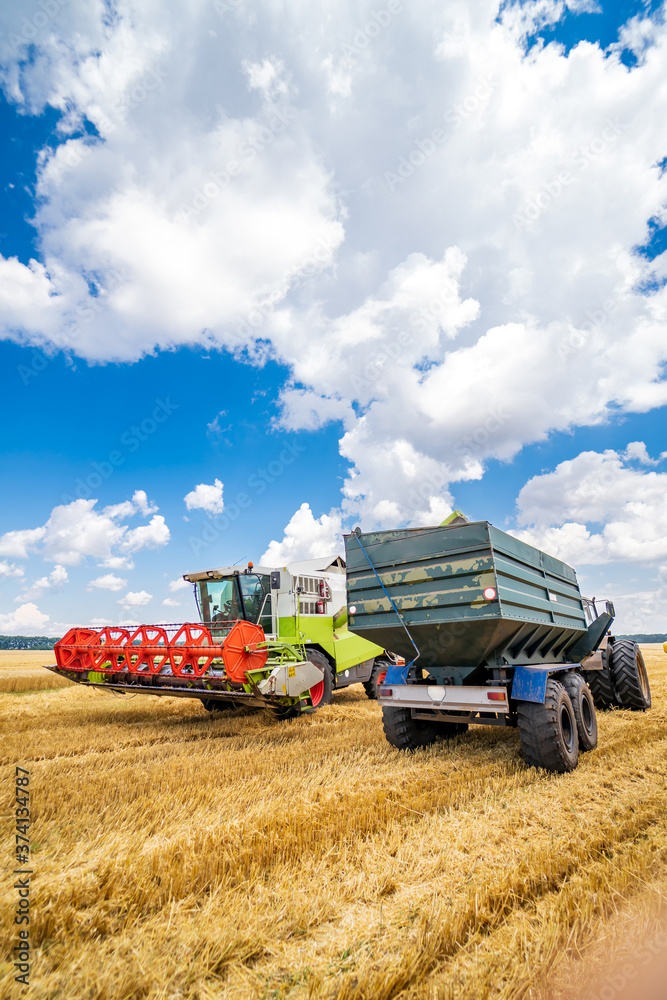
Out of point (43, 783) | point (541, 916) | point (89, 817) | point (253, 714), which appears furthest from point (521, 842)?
point (253, 714)

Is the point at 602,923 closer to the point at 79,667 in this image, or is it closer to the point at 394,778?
the point at 394,778

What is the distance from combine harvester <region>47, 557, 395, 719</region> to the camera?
6.38 m

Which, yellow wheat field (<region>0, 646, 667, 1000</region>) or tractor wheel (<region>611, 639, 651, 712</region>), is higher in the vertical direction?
tractor wheel (<region>611, 639, 651, 712</region>)

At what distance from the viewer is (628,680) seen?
7605mm

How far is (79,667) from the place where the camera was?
313 inches

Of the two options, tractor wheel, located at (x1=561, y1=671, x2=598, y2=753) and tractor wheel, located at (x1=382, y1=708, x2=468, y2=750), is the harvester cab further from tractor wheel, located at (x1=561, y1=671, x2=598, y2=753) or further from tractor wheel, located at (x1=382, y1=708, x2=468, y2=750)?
tractor wheel, located at (x1=561, y1=671, x2=598, y2=753)

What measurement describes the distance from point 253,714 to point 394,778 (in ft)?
15.1

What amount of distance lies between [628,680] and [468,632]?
4.53 metres

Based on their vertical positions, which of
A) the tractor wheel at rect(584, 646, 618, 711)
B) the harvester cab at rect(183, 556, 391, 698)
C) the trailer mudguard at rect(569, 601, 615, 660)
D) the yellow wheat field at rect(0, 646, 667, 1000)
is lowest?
the yellow wheat field at rect(0, 646, 667, 1000)

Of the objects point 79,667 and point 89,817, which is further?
point 79,667

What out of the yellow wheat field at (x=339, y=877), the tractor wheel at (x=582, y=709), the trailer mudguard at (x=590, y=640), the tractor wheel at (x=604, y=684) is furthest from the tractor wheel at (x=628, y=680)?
the yellow wheat field at (x=339, y=877)

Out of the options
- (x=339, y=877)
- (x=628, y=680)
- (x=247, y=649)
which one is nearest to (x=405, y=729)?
(x=247, y=649)

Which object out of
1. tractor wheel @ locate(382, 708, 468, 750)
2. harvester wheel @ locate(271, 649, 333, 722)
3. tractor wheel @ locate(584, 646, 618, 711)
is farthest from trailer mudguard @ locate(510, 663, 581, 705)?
tractor wheel @ locate(584, 646, 618, 711)

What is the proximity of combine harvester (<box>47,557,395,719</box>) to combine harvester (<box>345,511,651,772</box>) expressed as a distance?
5.17ft
